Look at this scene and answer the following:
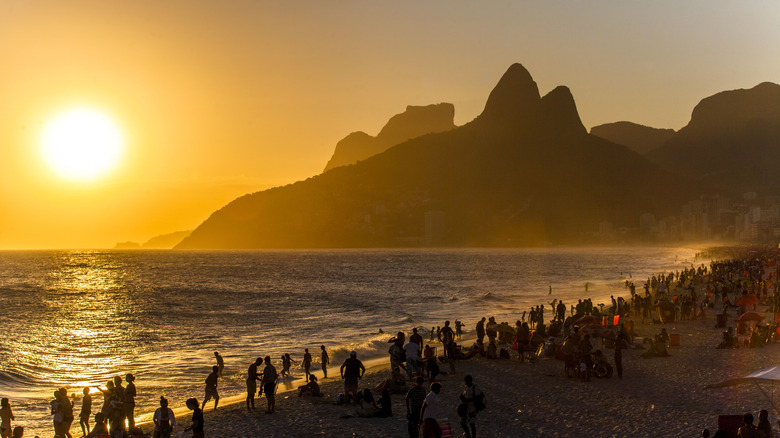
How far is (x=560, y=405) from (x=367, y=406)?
16.3 ft

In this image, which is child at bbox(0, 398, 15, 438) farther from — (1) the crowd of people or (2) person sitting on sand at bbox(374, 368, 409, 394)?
(2) person sitting on sand at bbox(374, 368, 409, 394)

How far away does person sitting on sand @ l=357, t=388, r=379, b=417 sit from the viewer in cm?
1520

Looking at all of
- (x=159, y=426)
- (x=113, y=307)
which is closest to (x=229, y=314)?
(x=113, y=307)

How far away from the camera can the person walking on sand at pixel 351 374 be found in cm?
1591

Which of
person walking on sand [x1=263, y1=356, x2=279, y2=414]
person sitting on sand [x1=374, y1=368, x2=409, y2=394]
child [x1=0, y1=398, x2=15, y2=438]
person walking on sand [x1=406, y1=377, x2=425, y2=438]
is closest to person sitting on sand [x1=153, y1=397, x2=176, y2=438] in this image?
person walking on sand [x1=263, y1=356, x2=279, y2=414]

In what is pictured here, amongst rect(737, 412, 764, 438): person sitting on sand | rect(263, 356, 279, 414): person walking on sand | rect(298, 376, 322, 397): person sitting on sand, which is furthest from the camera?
rect(298, 376, 322, 397): person sitting on sand

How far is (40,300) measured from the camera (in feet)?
230

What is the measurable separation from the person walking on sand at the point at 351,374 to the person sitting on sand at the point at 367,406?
0.58 m

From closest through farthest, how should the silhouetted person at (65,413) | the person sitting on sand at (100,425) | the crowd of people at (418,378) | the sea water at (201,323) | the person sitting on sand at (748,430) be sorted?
the person sitting on sand at (748,430) < the crowd of people at (418,378) < the person sitting on sand at (100,425) < the silhouetted person at (65,413) < the sea water at (201,323)

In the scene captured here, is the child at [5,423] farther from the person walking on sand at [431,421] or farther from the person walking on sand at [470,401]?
the person walking on sand at [470,401]

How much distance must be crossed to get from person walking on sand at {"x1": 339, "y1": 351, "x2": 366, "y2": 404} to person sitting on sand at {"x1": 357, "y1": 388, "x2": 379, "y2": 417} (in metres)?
0.58

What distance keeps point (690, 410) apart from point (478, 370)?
7.14 metres

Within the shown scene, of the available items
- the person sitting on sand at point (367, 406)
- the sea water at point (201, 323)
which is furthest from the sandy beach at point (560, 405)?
the sea water at point (201, 323)

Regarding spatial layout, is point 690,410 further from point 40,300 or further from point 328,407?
point 40,300
